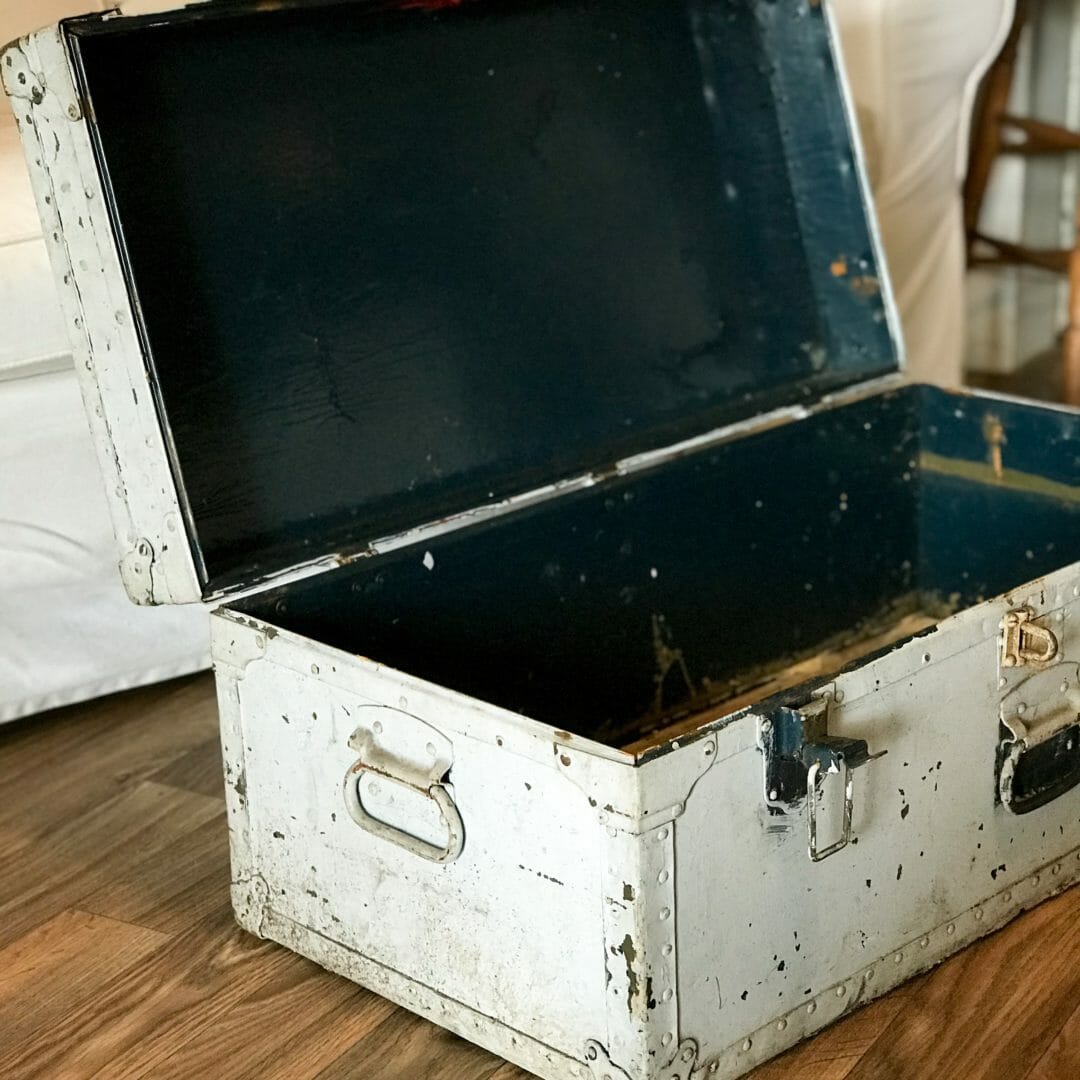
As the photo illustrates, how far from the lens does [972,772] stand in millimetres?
1162

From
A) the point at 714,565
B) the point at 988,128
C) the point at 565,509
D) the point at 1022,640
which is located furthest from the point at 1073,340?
the point at 1022,640

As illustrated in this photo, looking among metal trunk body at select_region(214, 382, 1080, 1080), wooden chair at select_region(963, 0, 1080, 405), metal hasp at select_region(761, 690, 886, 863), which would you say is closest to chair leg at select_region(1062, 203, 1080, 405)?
wooden chair at select_region(963, 0, 1080, 405)

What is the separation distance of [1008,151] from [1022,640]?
1.62 meters

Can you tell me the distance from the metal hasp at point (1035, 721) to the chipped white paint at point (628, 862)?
1 cm

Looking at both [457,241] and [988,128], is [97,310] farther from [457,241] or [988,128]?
[988,128]

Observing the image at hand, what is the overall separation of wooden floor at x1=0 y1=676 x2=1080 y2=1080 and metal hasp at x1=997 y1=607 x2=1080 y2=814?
0.11m

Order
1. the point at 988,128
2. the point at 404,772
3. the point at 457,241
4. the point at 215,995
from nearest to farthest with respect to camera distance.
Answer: the point at 404,772, the point at 215,995, the point at 457,241, the point at 988,128

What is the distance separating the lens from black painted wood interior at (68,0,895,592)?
4.01 ft

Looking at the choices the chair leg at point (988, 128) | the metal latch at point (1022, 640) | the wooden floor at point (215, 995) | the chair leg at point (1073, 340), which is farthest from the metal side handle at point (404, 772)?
the chair leg at point (988, 128)

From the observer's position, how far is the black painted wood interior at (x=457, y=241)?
1.22 m

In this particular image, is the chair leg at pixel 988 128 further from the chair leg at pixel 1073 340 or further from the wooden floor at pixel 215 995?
the wooden floor at pixel 215 995

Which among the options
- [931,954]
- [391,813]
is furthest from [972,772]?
[391,813]

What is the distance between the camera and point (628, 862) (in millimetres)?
962

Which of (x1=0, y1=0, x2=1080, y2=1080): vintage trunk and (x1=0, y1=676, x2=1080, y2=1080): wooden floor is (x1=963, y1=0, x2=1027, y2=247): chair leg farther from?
(x1=0, y1=676, x2=1080, y2=1080): wooden floor
